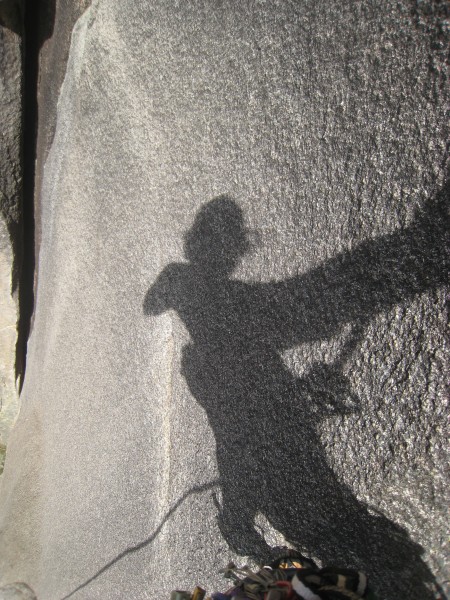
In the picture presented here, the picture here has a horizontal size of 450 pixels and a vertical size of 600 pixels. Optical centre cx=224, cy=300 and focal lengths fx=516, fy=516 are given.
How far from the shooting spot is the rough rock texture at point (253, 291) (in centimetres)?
88

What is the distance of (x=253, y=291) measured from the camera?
1239mm

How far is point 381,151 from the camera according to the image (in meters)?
0.88

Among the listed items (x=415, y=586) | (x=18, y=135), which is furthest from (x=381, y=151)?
(x=18, y=135)

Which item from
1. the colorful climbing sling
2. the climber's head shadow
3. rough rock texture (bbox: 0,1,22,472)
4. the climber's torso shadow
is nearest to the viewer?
the colorful climbing sling

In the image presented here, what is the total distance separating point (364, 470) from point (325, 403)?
0.48 ft

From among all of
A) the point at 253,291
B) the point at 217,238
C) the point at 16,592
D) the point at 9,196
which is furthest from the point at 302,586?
A: the point at 9,196

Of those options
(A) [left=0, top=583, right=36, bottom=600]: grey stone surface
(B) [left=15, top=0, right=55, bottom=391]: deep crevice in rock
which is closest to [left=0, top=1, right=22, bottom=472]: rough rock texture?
(B) [left=15, top=0, right=55, bottom=391]: deep crevice in rock

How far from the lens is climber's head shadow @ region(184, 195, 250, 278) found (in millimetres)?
1267

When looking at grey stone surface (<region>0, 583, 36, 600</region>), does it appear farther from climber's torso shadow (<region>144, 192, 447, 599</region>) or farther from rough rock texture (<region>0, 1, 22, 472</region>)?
climber's torso shadow (<region>144, 192, 447, 599</region>)

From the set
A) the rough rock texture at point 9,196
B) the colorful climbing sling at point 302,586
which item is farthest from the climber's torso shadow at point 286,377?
the rough rock texture at point 9,196

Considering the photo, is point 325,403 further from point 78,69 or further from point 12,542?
point 12,542

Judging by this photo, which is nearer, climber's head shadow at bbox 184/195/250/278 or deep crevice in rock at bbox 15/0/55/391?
climber's head shadow at bbox 184/195/250/278

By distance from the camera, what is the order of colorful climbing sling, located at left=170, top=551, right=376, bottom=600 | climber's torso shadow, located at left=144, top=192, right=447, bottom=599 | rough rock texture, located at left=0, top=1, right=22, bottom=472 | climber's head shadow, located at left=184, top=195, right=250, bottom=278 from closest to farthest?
colorful climbing sling, located at left=170, top=551, right=376, bottom=600 < climber's torso shadow, located at left=144, top=192, right=447, bottom=599 < climber's head shadow, located at left=184, top=195, right=250, bottom=278 < rough rock texture, located at left=0, top=1, right=22, bottom=472

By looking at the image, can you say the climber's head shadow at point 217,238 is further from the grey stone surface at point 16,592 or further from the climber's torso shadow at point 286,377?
the grey stone surface at point 16,592
